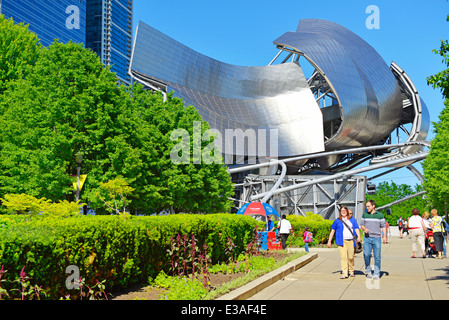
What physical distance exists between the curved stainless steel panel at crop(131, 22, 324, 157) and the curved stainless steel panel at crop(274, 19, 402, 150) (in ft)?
17.1

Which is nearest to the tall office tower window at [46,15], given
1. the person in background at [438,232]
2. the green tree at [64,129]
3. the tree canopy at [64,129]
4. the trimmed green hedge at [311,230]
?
the green tree at [64,129]

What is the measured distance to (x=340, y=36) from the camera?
74188 mm

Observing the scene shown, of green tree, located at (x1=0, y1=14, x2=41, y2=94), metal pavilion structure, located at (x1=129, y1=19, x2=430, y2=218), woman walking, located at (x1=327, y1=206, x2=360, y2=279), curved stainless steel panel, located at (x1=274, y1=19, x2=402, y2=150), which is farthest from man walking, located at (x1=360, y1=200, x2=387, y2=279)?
curved stainless steel panel, located at (x1=274, y1=19, x2=402, y2=150)

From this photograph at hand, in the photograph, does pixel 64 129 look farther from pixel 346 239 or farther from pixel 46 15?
pixel 46 15

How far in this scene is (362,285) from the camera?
11.3 metres

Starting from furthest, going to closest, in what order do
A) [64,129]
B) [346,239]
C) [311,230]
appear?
[311,230] < [64,129] < [346,239]

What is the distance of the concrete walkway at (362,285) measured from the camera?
9703 mm

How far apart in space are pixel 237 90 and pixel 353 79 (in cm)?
1701

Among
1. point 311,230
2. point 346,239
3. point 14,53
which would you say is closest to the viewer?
point 346,239

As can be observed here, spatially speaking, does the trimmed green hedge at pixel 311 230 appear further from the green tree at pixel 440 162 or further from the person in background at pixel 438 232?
the green tree at pixel 440 162

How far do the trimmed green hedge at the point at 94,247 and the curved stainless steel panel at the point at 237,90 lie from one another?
52101 millimetres

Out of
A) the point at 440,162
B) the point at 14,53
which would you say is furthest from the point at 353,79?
the point at 14,53
